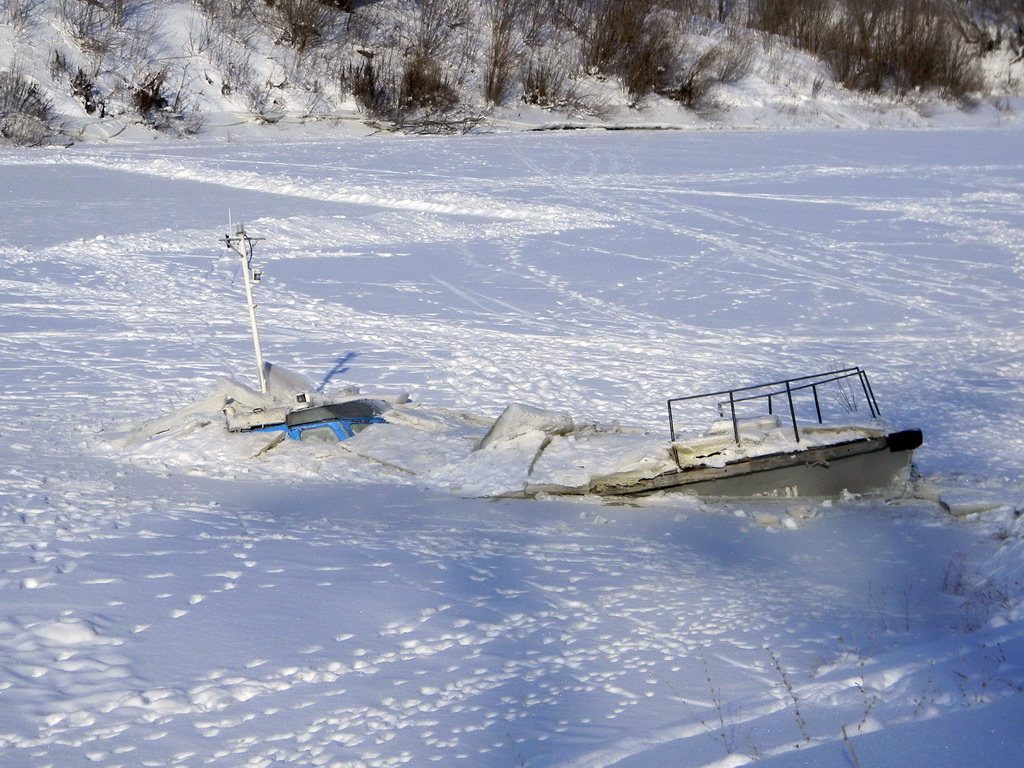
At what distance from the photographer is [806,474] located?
412 inches

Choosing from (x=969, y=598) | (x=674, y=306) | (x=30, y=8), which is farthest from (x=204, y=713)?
(x=30, y=8)

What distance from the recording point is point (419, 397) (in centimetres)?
1451

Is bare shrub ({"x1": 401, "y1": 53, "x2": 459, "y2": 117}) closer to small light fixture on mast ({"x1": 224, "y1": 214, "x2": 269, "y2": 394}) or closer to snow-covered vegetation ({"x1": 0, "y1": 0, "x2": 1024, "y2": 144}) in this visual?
→ snow-covered vegetation ({"x1": 0, "y1": 0, "x2": 1024, "y2": 144})

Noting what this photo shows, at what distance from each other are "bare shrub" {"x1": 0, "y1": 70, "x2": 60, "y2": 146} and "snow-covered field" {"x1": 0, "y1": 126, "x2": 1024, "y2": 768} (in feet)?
26.7

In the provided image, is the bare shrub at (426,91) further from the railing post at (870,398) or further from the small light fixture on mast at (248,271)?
the railing post at (870,398)

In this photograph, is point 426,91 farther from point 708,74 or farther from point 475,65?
point 708,74

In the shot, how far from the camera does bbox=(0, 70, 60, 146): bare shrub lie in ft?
106

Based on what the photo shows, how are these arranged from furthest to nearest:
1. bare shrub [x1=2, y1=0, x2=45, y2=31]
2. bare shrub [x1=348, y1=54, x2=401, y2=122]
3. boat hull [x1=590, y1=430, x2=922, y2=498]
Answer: bare shrub [x1=348, y1=54, x2=401, y2=122], bare shrub [x1=2, y1=0, x2=45, y2=31], boat hull [x1=590, y1=430, x2=922, y2=498]

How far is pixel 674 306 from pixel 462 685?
492 inches

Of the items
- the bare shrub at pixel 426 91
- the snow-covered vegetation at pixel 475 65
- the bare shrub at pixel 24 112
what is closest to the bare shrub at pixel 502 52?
the snow-covered vegetation at pixel 475 65

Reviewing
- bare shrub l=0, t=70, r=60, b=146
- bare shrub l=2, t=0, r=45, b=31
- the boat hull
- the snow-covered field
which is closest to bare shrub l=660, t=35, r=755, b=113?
the snow-covered field

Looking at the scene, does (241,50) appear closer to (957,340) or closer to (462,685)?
(957,340)

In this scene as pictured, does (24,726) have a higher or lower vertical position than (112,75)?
lower

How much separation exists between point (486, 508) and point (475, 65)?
112ft
